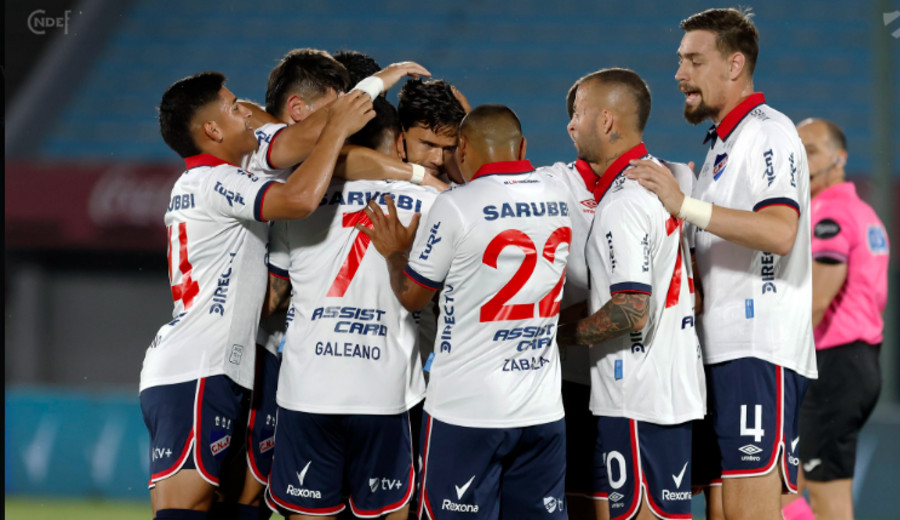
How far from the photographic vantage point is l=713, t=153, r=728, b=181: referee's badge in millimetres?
4367

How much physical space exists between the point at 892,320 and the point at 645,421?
5.24 metres

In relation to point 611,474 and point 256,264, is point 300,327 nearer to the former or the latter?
point 256,264

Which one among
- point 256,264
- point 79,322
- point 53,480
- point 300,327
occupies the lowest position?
point 53,480

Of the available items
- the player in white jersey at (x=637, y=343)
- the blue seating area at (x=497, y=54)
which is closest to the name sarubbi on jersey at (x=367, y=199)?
the player in white jersey at (x=637, y=343)

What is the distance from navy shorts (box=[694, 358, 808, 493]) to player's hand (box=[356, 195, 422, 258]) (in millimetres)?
1493

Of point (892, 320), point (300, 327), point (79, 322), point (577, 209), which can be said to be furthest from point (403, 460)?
point (79, 322)

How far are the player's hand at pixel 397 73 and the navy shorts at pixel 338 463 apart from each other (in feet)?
4.84

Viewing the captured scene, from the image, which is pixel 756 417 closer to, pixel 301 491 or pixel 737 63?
pixel 737 63

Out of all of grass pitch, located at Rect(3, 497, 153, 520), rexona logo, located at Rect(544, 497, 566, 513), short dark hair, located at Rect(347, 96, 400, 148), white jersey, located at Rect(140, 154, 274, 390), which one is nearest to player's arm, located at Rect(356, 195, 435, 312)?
short dark hair, located at Rect(347, 96, 400, 148)

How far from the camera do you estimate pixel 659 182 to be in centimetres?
404

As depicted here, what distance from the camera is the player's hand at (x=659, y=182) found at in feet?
13.2

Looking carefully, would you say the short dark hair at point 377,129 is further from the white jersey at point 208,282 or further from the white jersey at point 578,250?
the white jersey at point 578,250

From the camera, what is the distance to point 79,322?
1311 centimetres

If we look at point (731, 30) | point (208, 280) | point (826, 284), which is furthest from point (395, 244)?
point (826, 284)
